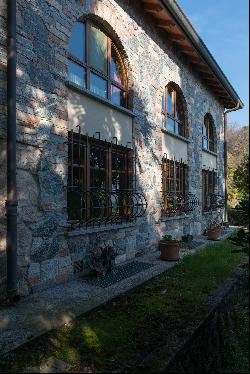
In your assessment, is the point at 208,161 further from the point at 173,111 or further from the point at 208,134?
the point at 173,111

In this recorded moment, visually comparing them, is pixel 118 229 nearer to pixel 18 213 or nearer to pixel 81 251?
→ pixel 81 251

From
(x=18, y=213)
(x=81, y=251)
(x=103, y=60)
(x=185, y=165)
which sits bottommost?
(x=81, y=251)

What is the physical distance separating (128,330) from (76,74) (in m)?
3.97

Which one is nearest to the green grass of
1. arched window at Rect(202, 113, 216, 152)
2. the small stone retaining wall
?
the small stone retaining wall

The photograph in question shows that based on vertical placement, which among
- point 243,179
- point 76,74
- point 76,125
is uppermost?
point 76,74

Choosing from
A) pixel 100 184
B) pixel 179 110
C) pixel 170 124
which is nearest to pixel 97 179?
pixel 100 184

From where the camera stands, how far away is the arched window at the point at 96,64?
5.39 metres

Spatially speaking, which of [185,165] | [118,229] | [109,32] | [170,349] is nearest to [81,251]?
[118,229]

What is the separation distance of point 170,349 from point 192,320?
681mm

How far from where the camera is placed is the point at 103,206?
5.70 metres

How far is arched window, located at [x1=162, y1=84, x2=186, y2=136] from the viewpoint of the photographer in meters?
8.62

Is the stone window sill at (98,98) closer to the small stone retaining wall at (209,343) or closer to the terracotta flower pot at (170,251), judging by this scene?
the terracotta flower pot at (170,251)

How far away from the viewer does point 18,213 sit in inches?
157

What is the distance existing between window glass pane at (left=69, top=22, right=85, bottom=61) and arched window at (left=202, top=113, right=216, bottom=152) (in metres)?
7.13
